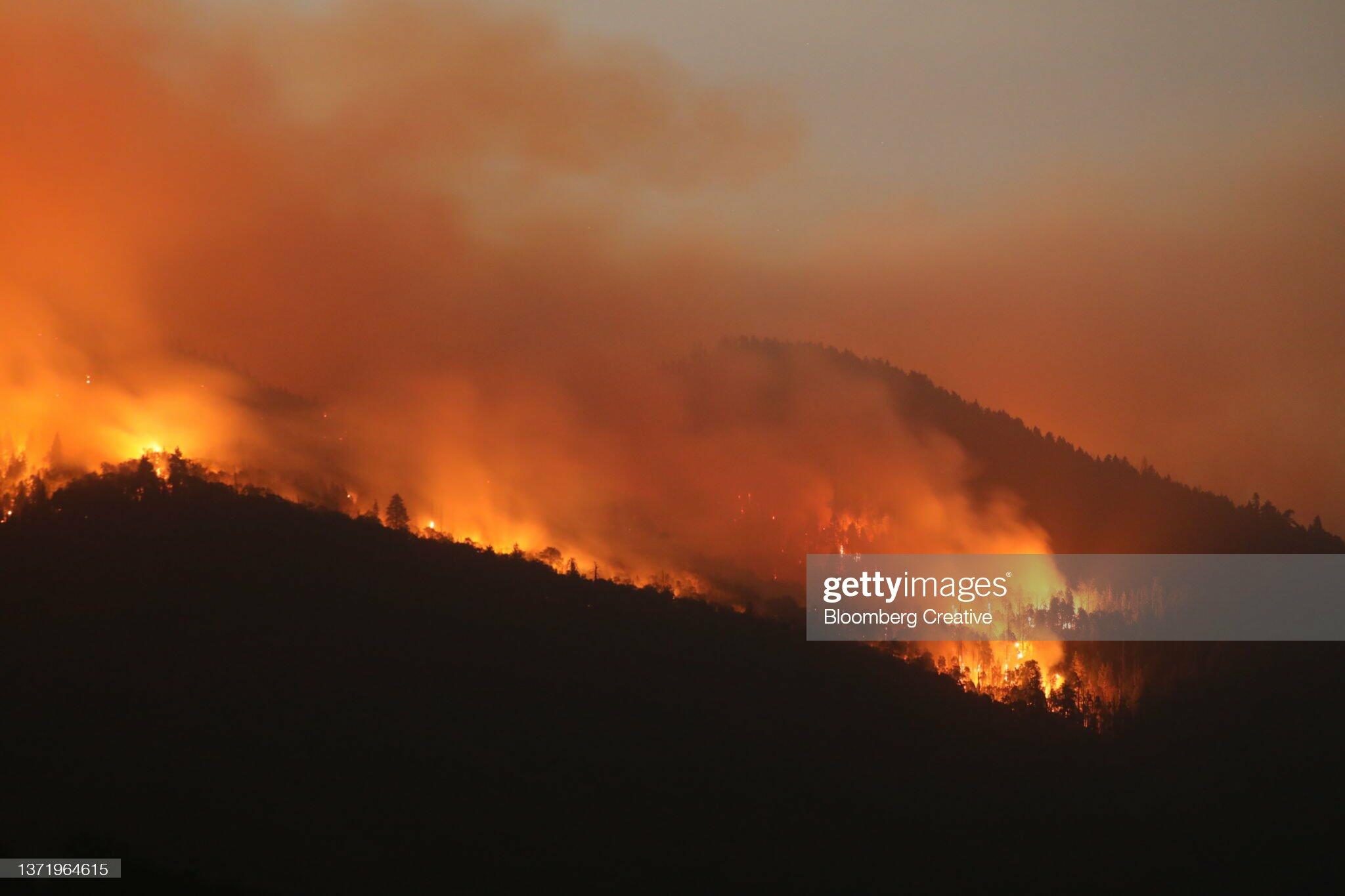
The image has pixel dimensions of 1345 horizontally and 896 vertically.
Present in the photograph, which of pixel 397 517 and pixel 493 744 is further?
pixel 397 517

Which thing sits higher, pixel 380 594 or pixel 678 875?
pixel 380 594

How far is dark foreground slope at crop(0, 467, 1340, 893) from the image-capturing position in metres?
106

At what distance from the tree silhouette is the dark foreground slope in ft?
11.5

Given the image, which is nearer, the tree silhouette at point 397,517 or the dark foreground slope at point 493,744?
the dark foreground slope at point 493,744

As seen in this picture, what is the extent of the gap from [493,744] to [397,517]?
3910 centimetres

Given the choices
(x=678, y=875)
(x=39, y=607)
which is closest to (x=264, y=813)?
(x=39, y=607)

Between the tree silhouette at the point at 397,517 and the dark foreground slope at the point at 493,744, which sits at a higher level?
the tree silhouette at the point at 397,517

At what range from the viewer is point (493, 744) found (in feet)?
398

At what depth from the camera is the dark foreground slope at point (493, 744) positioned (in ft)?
349

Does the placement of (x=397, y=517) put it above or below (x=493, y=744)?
above

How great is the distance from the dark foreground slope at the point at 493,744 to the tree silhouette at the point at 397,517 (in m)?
3.50

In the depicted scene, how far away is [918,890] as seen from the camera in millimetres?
112062

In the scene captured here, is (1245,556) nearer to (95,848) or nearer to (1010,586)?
(1010,586)

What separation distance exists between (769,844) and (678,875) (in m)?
11.1
